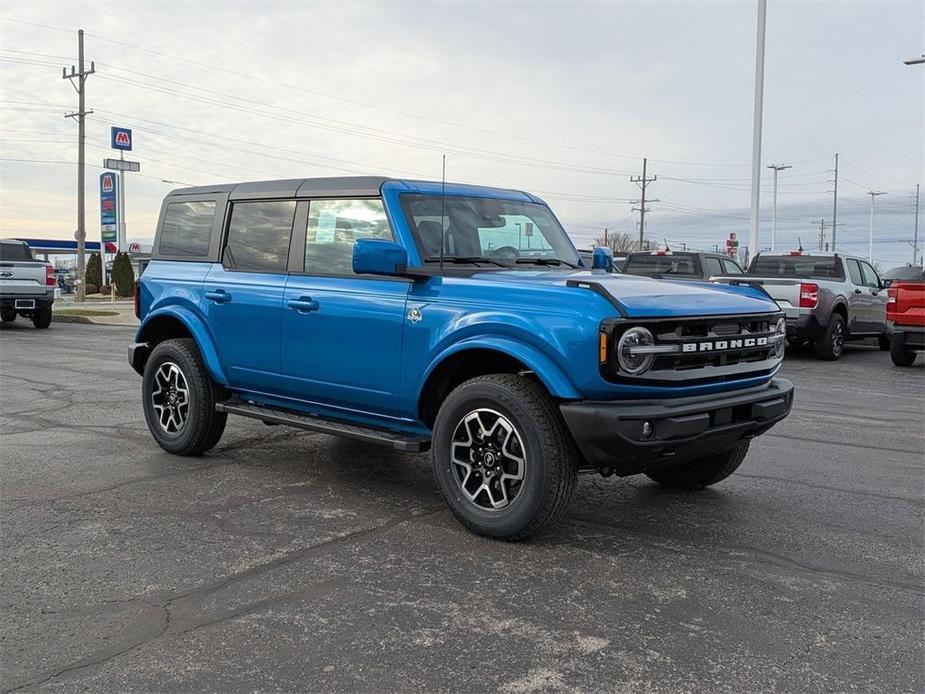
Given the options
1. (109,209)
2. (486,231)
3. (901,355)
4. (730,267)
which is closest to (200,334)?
(486,231)

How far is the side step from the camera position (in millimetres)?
4809

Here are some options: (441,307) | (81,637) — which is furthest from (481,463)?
(81,637)

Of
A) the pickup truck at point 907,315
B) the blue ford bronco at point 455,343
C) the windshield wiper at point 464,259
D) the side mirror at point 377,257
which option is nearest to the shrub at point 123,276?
the pickup truck at point 907,315

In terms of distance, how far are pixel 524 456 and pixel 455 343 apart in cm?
74

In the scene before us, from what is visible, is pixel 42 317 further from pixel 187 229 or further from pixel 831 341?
pixel 831 341

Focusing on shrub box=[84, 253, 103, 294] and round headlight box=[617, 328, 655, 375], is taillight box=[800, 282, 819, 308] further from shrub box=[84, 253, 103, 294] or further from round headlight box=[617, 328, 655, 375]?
shrub box=[84, 253, 103, 294]

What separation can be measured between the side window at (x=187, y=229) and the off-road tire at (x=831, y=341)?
1090cm

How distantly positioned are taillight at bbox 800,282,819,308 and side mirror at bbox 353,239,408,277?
422 inches

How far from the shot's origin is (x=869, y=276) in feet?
52.1

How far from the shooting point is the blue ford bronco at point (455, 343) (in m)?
4.12

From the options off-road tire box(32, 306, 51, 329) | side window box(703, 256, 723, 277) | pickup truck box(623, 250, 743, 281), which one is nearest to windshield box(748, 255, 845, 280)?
pickup truck box(623, 250, 743, 281)

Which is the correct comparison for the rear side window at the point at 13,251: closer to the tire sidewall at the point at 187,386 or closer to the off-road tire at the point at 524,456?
the tire sidewall at the point at 187,386

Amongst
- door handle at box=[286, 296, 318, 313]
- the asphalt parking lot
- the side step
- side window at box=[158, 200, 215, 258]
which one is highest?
side window at box=[158, 200, 215, 258]

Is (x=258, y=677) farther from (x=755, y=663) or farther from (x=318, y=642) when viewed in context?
(x=755, y=663)
